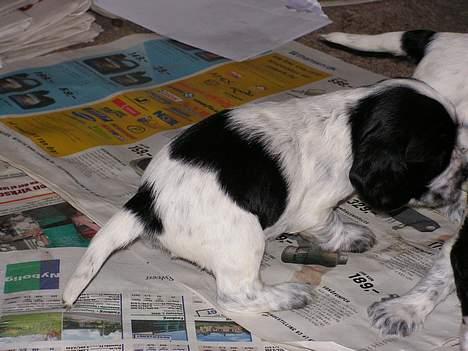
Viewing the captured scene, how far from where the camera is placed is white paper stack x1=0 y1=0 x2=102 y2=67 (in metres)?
3.26

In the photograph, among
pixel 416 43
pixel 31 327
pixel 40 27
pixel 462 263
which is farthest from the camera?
pixel 40 27

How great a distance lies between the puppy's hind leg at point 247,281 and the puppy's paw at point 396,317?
0.56ft

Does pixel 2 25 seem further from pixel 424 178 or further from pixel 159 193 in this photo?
pixel 424 178

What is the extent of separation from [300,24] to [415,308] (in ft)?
5.81

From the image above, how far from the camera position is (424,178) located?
216 centimetres

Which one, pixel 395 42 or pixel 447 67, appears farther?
pixel 395 42

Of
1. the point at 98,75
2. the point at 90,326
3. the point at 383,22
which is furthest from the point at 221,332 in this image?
the point at 383,22

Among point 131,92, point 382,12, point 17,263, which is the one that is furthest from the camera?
point 382,12

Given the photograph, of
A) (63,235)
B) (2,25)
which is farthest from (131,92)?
(63,235)

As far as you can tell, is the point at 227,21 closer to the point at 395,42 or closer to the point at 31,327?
the point at 395,42

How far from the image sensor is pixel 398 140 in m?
2.05

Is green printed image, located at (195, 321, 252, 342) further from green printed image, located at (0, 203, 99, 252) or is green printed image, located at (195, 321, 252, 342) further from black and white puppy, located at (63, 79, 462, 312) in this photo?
green printed image, located at (0, 203, 99, 252)

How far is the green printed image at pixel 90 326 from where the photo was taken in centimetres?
205

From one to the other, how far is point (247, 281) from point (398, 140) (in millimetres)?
481
